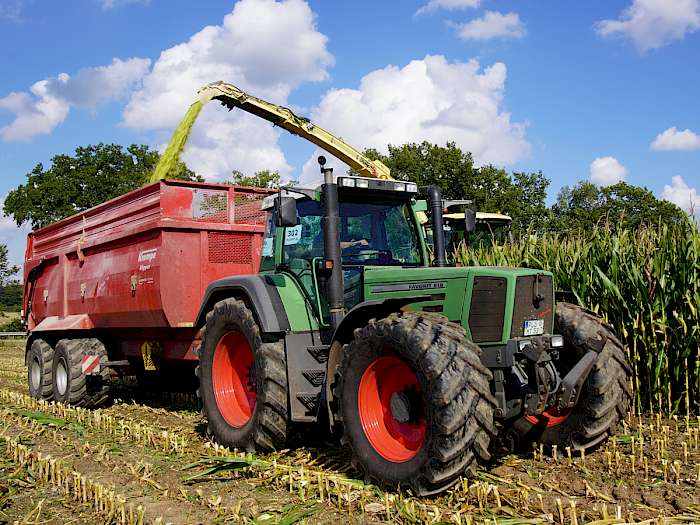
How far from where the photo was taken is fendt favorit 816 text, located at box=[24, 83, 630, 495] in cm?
436

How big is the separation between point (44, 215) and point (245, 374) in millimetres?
35008

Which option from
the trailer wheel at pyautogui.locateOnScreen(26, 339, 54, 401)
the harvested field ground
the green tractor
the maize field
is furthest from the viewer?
the trailer wheel at pyautogui.locateOnScreen(26, 339, 54, 401)

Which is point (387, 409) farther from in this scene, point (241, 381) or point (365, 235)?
point (241, 381)

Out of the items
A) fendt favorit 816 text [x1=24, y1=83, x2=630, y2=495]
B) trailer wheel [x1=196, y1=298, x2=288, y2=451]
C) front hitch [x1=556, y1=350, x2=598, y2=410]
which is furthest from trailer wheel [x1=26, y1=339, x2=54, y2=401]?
front hitch [x1=556, y1=350, x2=598, y2=410]

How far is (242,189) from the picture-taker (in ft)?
27.0

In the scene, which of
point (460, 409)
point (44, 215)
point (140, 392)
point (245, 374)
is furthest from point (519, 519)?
point (44, 215)

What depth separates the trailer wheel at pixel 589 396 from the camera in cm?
518

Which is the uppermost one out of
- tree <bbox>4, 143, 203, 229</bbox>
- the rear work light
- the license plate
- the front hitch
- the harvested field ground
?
tree <bbox>4, 143, 203, 229</bbox>

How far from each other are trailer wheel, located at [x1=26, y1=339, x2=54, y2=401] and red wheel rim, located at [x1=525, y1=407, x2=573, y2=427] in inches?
284

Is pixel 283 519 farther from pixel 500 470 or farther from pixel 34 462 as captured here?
pixel 34 462

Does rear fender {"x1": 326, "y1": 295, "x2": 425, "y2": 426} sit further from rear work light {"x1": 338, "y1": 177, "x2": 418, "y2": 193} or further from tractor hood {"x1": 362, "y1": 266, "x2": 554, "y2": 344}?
rear work light {"x1": 338, "y1": 177, "x2": 418, "y2": 193}

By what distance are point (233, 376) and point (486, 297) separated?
9.19 ft

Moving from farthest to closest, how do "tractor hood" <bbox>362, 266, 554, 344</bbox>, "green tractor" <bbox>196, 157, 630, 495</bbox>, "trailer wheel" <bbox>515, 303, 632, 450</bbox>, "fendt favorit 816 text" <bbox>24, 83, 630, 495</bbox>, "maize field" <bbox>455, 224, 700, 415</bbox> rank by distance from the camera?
"maize field" <bbox>455, 224, 700, 415</bbox>, "trailer wheel" <bbox>515, 303, 632, 450</bbox>, "tractor hood" <bbox>362, 266, 554, 344</bbox>, "fendt favorit 816 text" <bbox>24, 83, 630, 495</bbox>, "green tractor" <bbox>196, 157, 630, 495</bbox>

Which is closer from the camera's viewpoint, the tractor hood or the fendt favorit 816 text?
the fendt favorit 816 text
